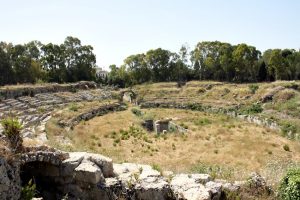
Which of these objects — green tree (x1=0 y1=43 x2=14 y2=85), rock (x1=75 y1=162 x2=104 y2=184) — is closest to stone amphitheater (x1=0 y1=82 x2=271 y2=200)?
rock (x1=75 y1=162 x2=104 y2=184)

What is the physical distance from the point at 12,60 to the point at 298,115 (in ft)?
154

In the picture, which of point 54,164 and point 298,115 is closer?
point 54,164

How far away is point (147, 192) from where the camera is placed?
11484 mm

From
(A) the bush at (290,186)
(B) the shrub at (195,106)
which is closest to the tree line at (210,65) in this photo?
(B) the shrub at (195,106)

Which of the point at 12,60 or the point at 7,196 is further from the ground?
the point at 12,60

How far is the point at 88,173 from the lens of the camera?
11961 mm

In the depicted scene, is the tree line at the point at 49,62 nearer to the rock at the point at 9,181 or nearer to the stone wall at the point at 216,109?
the stone wall at the point at 216,109

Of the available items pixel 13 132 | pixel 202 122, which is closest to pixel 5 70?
pixel 202 122

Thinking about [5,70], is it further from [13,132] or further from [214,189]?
[214,189]

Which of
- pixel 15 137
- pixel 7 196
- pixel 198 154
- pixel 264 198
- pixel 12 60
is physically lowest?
pixel 198 154

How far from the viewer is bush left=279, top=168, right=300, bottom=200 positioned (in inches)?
430

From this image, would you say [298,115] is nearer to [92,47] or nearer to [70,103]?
[70,103]

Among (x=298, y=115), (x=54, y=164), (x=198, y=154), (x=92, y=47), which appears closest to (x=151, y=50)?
(x=92, y=47)

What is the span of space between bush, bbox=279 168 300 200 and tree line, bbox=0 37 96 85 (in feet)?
180
